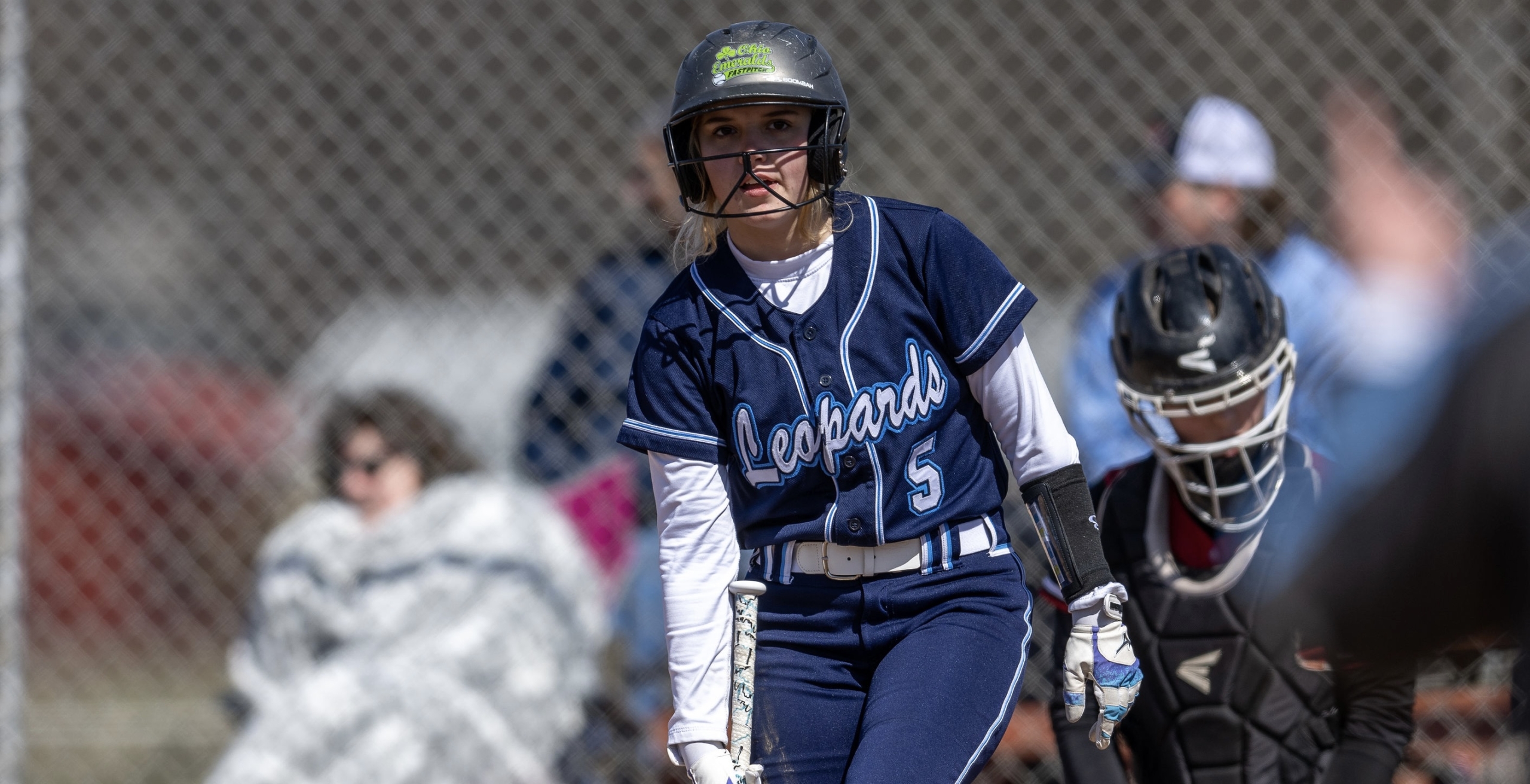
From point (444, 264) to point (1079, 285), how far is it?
3.15m

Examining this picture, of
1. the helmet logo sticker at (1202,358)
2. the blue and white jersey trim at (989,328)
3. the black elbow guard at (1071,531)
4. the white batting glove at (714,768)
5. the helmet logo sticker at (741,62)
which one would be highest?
the helmet logo sticker at (741,62)

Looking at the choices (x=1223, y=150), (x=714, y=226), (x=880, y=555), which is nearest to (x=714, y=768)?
(x=880, y=555)

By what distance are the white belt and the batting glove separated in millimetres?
210

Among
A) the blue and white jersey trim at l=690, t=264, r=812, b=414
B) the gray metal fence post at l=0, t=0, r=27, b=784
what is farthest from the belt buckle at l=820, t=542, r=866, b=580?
the gray metal fence post at l=0, t=0, r=27, b=784

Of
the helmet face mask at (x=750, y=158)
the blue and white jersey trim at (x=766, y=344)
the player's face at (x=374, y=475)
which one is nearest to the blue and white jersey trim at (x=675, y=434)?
the blue and white jersey trim at (x=766, y=344)

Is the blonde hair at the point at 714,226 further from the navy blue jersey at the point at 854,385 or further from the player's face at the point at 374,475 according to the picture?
the player's face at the point at 374,475

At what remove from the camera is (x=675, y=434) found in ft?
7.97

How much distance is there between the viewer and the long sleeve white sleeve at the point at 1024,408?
7.84ft

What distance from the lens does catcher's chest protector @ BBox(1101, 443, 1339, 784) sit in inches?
104

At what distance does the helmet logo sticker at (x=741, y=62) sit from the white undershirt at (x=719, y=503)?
330 millimetres

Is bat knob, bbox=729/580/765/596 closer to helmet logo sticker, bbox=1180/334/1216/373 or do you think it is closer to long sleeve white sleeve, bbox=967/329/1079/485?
long sleeve white sleeve, bbox=967/329/1079/485

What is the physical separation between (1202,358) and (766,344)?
89cm

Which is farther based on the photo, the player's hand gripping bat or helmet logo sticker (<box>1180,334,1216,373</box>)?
helmet logo sticker (<box>1180,334,1216,373</box>)

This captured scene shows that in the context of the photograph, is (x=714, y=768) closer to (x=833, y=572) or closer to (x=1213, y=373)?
(x=833, y=572)
